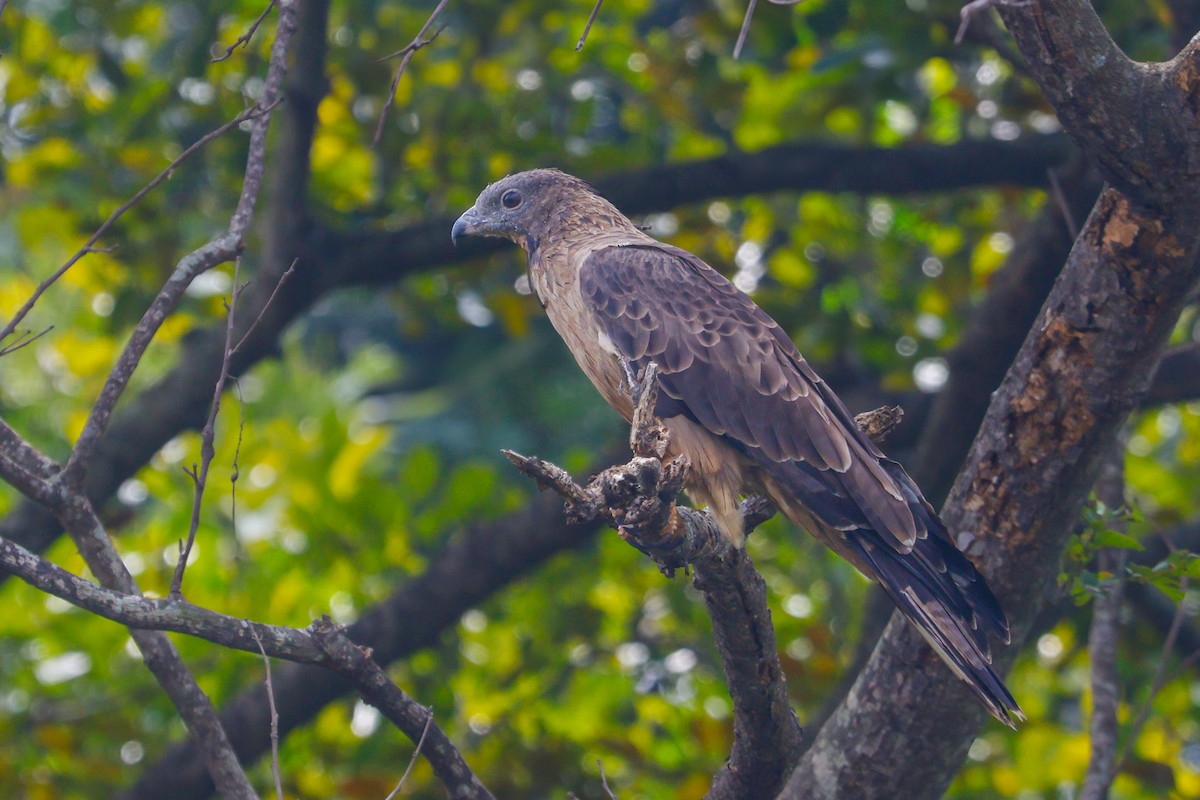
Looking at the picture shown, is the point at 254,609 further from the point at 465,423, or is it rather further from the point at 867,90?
the point at 465,423

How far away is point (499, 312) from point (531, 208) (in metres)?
1.36

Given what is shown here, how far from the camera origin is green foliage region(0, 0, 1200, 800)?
14.9 feet

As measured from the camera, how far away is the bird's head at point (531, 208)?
13.3 feet

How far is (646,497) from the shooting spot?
2.35 m

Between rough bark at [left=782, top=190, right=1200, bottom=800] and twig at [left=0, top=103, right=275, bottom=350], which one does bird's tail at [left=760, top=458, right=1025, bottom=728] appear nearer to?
rough bark at [left=782, top=190, right=1200, bottom=800]

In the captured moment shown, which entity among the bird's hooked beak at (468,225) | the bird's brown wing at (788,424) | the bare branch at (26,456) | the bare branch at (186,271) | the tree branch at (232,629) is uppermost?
the bare branch at (186,271)

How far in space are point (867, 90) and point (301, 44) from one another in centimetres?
Result: 207

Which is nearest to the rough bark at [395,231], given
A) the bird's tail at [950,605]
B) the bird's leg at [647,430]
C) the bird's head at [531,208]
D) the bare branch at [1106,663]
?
the bird's head at [531,208]

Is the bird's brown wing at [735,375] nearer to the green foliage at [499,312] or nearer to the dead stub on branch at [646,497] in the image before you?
the dead stub on branch at [646,497]

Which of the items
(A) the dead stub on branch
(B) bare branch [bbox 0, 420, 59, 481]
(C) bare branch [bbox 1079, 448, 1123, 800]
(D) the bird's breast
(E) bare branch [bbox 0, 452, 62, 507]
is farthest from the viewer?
(D) the bird's breast

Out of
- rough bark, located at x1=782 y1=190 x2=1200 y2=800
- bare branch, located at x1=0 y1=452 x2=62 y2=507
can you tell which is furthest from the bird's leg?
bare branch, located at x1=0 y1=452 x2=62 y2=507

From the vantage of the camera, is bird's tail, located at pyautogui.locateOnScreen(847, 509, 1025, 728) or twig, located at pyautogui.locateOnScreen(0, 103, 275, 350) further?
bird's tail, located at pyautogui.locateOnScreen(847, 509, 1025, 728)

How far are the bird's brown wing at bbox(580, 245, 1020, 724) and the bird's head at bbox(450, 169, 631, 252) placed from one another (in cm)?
36

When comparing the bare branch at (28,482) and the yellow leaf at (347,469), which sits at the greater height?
the bare branch at (28,482)
